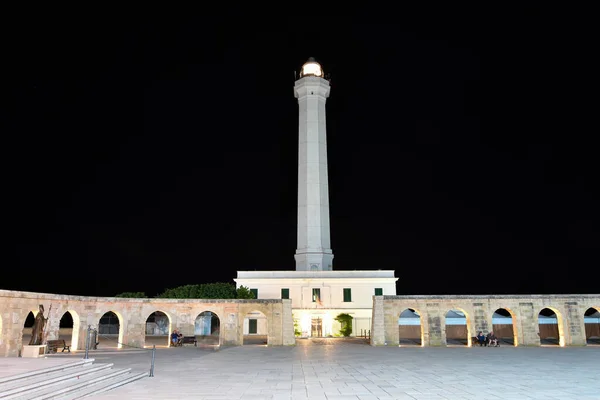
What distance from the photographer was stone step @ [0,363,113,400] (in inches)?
404

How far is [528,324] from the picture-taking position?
28.9m

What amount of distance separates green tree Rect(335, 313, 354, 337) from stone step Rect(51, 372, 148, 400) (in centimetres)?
2623

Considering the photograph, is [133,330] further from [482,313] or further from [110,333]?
[482,313]

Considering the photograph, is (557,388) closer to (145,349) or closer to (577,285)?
(145,349)

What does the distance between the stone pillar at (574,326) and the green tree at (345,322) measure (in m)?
17.0

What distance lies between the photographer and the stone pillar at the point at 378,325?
2851 centimetres

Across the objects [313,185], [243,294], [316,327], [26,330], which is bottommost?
[26,330]

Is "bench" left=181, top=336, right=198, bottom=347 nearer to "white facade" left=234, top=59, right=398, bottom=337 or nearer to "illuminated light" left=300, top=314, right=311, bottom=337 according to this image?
"white facade" left=234, top=59, right=398, bottom=337

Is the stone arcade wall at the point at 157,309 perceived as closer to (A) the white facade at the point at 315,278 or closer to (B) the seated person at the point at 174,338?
(B) the seated person at the point at 174,338

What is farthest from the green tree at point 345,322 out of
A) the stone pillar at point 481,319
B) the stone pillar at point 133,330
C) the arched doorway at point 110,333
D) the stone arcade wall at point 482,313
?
the stone pillar at point 133,330

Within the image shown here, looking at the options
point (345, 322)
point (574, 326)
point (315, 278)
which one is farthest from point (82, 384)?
point (315, 278)

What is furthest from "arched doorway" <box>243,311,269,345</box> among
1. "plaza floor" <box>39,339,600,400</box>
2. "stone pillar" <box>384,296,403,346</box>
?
"plaza floor" <box>39,339,600,400</box>

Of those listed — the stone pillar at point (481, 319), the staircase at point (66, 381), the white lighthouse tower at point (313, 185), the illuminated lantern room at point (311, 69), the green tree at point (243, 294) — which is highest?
the illuminated lantern room at point (311, 69)

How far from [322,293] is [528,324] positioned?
18047 millimetres
